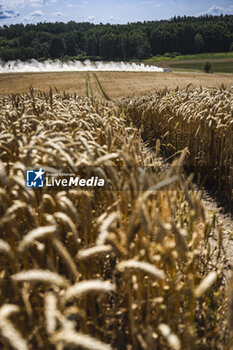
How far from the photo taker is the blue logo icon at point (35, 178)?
2125 mm

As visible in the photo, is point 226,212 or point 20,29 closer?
point 226,212

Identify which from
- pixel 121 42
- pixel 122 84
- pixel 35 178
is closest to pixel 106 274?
pixel 35 178

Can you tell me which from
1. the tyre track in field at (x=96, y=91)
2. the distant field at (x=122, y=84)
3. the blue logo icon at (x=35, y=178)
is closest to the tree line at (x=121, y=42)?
the distant field at (x=122, y=84)

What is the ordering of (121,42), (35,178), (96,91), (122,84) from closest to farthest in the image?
(35,178) → (96,91) → (122,84) → (121,42)

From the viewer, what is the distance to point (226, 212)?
13.8 ft

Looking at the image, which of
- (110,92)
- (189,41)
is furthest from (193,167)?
(189,41)

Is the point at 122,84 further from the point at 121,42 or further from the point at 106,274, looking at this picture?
the point at 121,42

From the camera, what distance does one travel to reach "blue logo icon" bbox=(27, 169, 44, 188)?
6.97ft

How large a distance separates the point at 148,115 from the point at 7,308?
7.63 metres

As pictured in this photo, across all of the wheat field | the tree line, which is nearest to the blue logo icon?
the wheat field

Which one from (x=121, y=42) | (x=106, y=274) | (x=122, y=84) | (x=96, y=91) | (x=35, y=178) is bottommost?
(x=106, y=274)

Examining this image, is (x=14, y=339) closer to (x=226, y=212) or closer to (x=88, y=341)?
(x=88, y=341)

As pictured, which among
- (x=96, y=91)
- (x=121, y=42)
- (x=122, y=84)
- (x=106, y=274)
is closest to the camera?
(x=106, y=274)

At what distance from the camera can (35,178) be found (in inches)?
87.6
